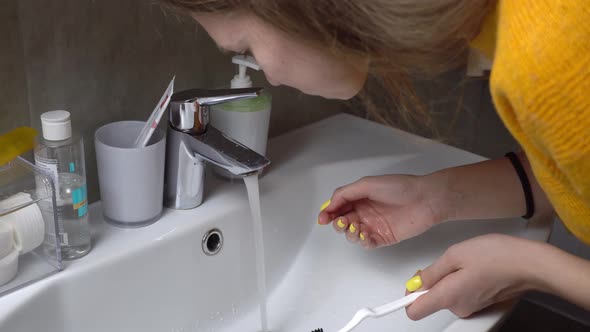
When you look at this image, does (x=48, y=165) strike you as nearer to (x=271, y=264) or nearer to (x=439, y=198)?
(x=271, y=264)

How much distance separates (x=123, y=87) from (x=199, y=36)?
117 millimetres

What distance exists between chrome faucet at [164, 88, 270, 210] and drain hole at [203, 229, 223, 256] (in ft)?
0.16

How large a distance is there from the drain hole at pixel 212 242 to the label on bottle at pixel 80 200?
139 mm

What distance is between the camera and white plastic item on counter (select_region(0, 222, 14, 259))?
0.57 meters

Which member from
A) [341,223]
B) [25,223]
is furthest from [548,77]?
[25,223]

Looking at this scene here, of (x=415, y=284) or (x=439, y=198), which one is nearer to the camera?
(x=415, y=284)

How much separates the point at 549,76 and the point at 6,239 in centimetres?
47

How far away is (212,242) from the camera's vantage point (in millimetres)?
731

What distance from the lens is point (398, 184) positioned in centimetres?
74

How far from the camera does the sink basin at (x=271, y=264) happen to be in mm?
612

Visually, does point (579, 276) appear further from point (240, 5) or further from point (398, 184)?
point (240, 5)

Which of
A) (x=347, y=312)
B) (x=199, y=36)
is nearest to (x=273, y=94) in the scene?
(x=199, y=36)

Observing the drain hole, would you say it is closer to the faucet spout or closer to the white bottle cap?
the faucet spout

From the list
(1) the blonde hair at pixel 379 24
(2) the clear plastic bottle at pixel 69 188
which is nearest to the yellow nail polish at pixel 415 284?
(1) the blonde hair at pixel 379 24
